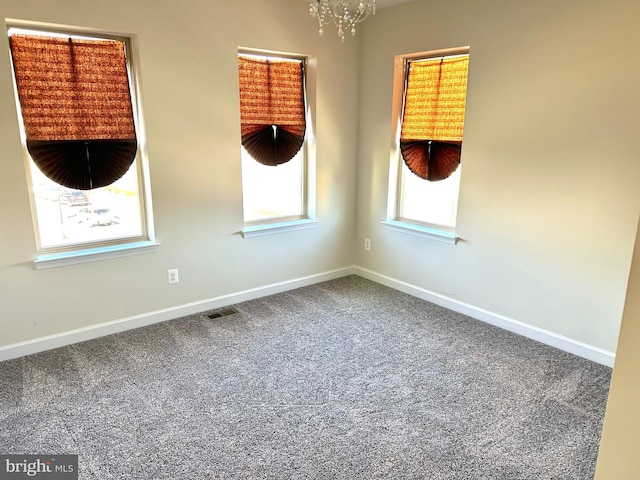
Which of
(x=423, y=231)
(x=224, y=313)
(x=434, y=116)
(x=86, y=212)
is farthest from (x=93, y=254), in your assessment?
(x=434, y=116)

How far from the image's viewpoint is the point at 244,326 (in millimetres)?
3359

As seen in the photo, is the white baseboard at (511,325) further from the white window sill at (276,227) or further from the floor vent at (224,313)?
the floor vent at (224,313)

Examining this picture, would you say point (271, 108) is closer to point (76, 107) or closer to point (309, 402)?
point (76, 107)

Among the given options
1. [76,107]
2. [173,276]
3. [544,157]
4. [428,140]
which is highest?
[76,107]

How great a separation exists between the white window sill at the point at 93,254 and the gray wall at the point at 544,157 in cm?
243

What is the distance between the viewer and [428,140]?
374 cm

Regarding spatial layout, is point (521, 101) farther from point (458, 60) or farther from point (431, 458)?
point (431, 458)

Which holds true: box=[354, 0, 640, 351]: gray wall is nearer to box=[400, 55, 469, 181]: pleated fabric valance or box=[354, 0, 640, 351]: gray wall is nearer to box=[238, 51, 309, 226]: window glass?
box=[400, 55, 469, 181]: pleated fabric valance

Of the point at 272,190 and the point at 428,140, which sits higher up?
the point at 428,140

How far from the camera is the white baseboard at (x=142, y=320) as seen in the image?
2875mm

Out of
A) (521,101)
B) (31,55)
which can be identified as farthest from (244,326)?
(521,101)

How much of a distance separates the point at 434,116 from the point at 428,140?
207mm

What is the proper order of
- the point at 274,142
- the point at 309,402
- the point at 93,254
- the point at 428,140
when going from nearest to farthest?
the point at 309,402
the point at 93,254
the point at 428,140
the point at 274,142

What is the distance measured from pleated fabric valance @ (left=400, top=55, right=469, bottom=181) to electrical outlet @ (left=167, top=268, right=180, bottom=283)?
7.48ft
